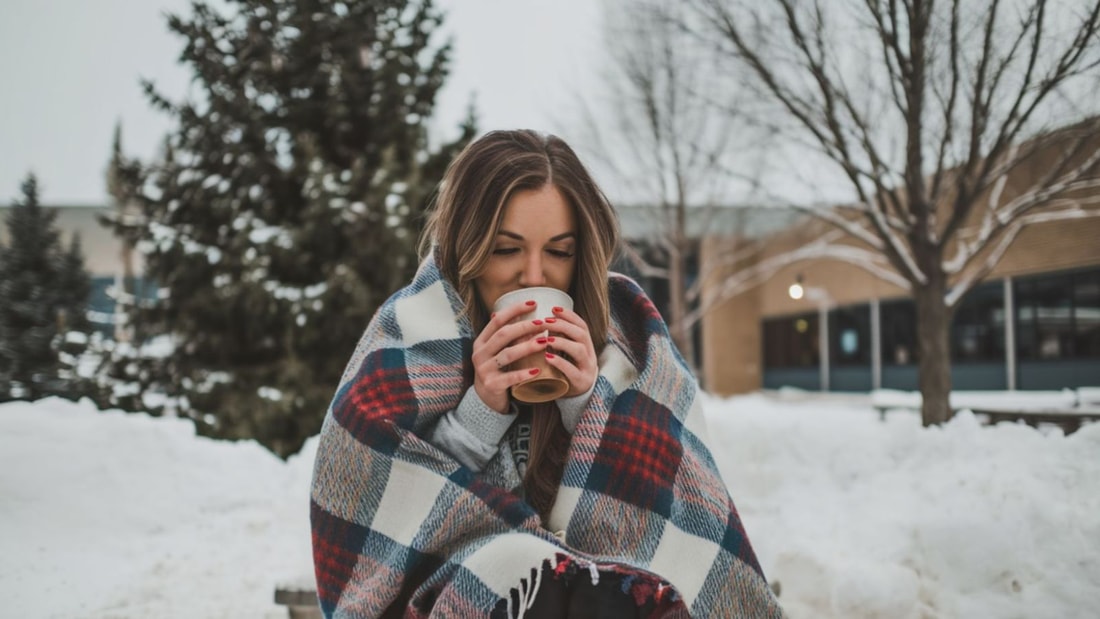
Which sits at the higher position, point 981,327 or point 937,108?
point 937,108

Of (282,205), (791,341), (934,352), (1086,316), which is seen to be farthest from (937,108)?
(791,341)

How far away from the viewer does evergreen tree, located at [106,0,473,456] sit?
319 inches

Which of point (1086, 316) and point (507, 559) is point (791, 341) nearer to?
point (1086, 316)

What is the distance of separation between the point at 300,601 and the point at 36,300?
10.7 metres

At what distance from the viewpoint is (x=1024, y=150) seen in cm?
539

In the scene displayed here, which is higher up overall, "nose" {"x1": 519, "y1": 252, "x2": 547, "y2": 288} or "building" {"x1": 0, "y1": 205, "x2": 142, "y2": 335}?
"building" {"x1": 0, "y1": 205, "x2": 142, "y2": 335}

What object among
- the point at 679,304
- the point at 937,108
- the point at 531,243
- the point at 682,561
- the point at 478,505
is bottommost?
the point at 682,561

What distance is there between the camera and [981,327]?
63.5ft

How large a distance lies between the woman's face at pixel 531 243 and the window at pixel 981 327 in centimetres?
1971

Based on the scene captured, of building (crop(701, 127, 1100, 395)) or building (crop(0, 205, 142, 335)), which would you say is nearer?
building (crop(0, 205, 142, 335))

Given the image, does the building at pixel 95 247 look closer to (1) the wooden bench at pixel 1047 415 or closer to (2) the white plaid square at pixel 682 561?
(1) the wooden bench at pixel 1047 415

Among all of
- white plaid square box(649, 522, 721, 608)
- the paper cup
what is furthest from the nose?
white plaid square box(649, 522, 721, 608)

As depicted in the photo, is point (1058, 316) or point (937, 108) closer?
point (937, 108)

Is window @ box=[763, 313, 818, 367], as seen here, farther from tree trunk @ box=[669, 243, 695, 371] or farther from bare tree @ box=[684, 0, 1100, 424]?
bare tree @ box=[684, 0, 1100, 424]
